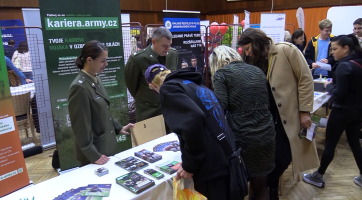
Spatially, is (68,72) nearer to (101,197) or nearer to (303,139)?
(101,197)

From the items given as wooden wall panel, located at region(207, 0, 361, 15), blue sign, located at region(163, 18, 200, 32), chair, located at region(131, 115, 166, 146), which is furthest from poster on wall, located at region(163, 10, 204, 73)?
wooden wall panel, located at region(207, 0, 361, 15)

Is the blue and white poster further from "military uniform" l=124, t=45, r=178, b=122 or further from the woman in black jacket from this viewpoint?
the woman in black jacket

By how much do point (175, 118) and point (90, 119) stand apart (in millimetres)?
791

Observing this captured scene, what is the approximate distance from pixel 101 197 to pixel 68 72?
2.04m

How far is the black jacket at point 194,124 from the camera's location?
1.16 metres

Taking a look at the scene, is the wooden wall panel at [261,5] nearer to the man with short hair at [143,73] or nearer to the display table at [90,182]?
the man with short hair at [143,73]

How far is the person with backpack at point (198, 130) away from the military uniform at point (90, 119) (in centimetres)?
68

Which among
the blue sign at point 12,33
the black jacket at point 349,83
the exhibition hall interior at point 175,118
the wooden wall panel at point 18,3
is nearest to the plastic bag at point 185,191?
the exhibition hall interior at point 175,118

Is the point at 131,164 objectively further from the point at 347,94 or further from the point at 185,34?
the point at 185,34

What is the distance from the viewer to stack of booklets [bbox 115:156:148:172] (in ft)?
5.57

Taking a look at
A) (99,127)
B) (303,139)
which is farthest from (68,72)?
(303,139)

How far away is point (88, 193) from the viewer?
1.40 m

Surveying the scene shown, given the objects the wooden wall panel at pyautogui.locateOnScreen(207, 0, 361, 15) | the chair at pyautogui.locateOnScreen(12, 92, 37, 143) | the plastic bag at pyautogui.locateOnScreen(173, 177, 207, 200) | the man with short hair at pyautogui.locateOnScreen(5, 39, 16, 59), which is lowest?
the chair at pyautogui.locateOnScreen(12, 92, 37, 143)

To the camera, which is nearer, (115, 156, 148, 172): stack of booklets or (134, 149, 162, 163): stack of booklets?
(115, 156, 148, 172): stack of booklets
